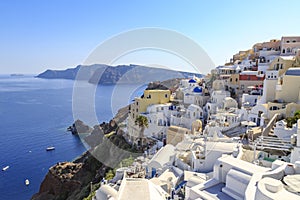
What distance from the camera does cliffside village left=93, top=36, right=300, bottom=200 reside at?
8336mm

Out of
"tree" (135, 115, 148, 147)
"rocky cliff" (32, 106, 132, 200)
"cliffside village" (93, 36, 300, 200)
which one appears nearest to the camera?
"cliffside village" (93, 36, 300, 200)

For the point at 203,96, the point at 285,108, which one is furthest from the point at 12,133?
the point at 285,108

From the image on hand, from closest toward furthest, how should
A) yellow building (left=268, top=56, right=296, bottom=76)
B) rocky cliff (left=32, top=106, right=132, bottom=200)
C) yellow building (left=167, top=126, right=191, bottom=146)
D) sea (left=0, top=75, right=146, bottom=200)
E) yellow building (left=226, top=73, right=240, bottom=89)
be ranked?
yellow building (left=167, top=126, right=191, bottom=146)
yellow building (left=268, top=56, right=296, bottom=76)
rocky cliff (left=32, top=106, right=132, bottom=200)
yellow building (left=226, top=73, right=240, bottom=89)
sea (left=0, top=75, right=146, bottom=200)

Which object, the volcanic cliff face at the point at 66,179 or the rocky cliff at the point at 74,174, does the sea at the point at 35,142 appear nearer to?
the volcanic cliff face at the point at 66,179

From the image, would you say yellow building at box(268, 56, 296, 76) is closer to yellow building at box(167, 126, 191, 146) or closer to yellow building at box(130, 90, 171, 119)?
yellow building at box(167, 126, 191, 146)

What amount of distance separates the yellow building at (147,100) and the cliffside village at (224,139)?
114 mm

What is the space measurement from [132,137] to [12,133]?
1480 inches

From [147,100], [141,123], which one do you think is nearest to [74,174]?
[141,123]

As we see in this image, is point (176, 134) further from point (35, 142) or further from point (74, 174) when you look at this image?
point (35, 142)

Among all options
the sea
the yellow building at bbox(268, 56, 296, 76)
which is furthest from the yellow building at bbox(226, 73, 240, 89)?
the sea

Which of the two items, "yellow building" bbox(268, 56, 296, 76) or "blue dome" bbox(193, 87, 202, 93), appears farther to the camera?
"blue dome" bbox(193, 87, 202, 93)

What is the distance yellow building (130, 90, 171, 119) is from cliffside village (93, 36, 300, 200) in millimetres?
114

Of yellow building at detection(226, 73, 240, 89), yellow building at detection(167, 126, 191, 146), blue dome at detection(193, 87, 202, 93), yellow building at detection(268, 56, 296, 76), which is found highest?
yellow building at detection(268, 56, 296, 76)

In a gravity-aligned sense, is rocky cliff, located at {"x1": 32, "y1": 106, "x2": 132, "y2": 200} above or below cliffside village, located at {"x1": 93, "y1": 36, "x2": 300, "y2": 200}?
below
